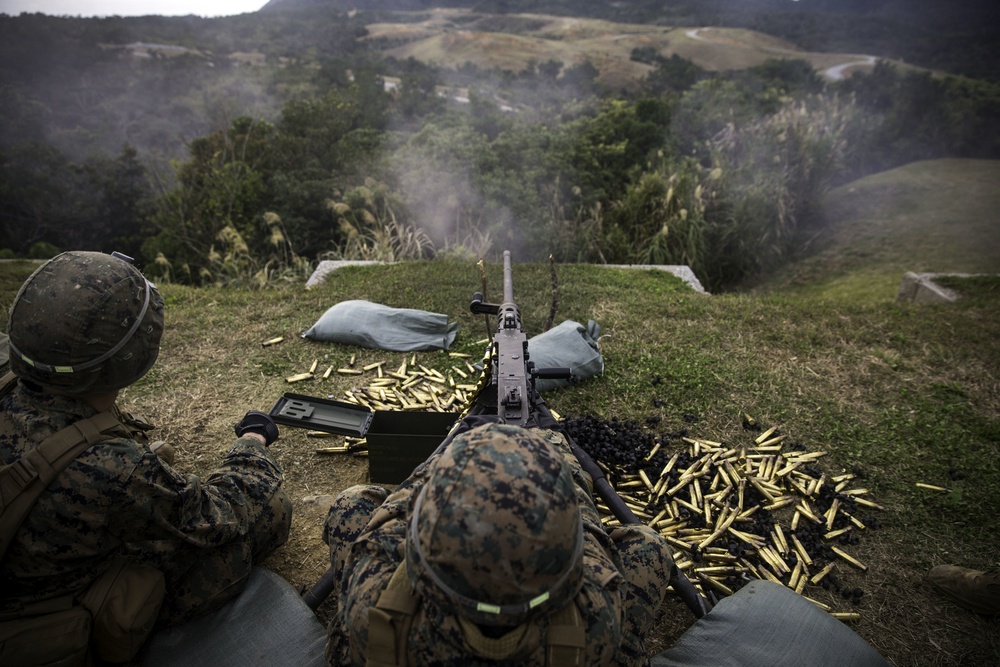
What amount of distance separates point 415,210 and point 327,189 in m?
3.19

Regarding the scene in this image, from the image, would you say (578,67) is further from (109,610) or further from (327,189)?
(109,610)

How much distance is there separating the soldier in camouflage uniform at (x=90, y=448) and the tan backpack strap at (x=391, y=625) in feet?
3.95

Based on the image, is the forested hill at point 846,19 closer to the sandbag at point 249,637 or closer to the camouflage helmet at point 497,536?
the camouflage helmet at point 497,536

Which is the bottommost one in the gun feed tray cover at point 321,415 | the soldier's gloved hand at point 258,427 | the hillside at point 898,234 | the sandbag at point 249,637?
the hillside at point 898,234

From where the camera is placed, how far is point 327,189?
13.2m

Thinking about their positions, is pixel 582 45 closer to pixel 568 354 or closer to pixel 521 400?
pixel 568 354

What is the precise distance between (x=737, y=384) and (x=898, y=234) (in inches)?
347

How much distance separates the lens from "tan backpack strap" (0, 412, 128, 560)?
214cm

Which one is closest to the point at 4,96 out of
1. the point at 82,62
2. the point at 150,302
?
the point at 82,62

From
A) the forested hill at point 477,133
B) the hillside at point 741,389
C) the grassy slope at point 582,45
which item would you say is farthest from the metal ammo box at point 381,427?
the grassy slope at point 582,45

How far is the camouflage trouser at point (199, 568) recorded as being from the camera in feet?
8.59

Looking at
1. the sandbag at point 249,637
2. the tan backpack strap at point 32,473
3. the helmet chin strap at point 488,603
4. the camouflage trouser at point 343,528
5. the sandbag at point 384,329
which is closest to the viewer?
the helmet chin strap at point 488,603

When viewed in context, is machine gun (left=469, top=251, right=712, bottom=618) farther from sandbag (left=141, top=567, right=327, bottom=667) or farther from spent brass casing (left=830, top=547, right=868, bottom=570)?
sandbag (left=141, top=567, right=327, bottom=667)

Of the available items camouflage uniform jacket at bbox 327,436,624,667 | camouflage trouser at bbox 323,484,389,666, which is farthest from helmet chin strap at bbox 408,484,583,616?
camouflage trouser at bbox 323,484,389,666
